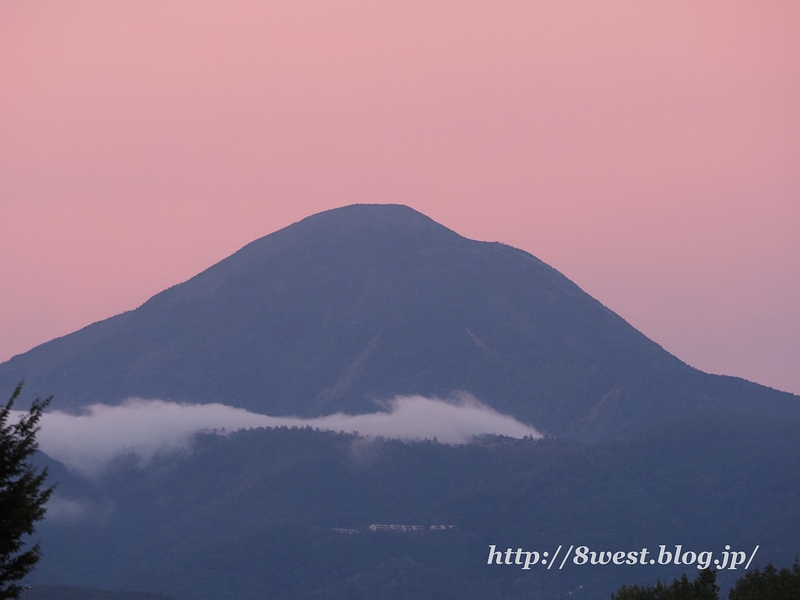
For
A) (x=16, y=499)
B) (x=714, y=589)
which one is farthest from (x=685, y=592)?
(x=16, y=499)

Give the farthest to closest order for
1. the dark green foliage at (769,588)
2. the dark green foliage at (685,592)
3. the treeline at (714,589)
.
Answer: the dark green foliage at (769,588) < the treeline at (714,589) < the dark green foliage at (685,592)

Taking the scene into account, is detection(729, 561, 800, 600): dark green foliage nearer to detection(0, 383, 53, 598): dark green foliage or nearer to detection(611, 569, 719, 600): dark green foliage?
detection(611, 569, 719, 600): dark green foliage

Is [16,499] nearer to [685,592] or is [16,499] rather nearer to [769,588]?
[685,592]

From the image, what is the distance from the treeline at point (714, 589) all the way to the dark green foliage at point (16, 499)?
7391 centimetres

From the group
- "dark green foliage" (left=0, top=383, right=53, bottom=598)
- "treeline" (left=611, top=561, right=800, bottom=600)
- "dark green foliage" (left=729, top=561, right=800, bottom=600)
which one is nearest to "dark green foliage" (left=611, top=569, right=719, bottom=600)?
"treeline" (left=611, top=561, right=800, bottom=600)

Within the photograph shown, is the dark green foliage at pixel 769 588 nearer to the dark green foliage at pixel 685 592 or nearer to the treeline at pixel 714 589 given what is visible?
the treeline at pixel 714 589

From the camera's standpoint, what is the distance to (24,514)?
5194 centimetres

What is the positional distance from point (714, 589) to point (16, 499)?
8468cm

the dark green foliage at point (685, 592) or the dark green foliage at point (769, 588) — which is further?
the dark green foliage at point (769, 588)

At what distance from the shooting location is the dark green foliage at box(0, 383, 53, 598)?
51781 mm

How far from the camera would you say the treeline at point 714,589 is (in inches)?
4719

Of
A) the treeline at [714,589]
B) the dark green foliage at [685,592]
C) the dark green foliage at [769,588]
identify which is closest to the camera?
the dark green foliage at [685,592]

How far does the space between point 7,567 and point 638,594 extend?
79.3m

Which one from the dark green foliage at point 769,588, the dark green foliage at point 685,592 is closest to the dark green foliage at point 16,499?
the dark green foliage at point 685,592
